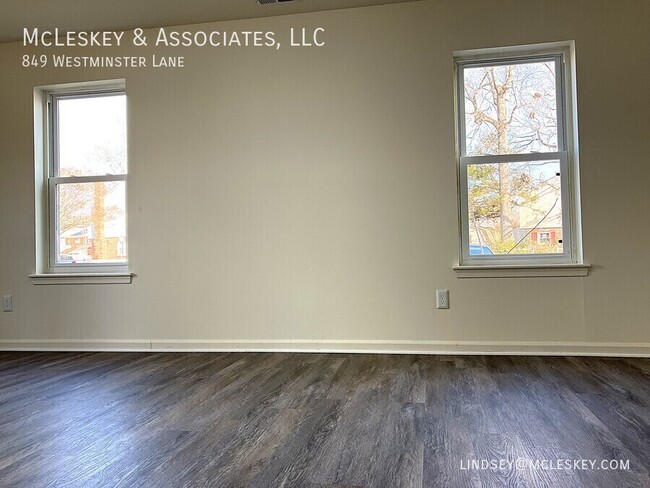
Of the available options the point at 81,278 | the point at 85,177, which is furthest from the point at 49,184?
the point at 81,278

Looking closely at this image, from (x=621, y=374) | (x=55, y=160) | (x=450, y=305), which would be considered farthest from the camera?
(x=55, y=160)

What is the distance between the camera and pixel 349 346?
3033mm

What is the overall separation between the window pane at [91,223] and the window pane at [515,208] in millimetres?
2590

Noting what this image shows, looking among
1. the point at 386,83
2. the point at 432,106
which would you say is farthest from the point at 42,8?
the point at 432,106

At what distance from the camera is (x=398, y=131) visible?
303cm

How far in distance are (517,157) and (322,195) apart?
1.33 m

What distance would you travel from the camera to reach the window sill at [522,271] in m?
2.83

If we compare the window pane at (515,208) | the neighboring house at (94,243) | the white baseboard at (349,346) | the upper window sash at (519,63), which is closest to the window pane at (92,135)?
the neighboring house at (94,243)

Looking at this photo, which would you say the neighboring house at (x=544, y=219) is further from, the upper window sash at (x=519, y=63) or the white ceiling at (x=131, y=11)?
the white ceiling at (x=131, y=11)

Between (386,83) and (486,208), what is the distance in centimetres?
109

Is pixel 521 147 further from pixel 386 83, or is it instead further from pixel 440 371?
pixel 440 371

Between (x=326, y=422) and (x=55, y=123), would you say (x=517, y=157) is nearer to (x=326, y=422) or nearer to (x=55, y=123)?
(x=326, y=422)

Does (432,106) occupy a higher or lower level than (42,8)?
lower

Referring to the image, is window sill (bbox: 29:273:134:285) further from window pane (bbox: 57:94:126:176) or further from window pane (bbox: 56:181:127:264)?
window pane (bbox: 57:94:126:176)
